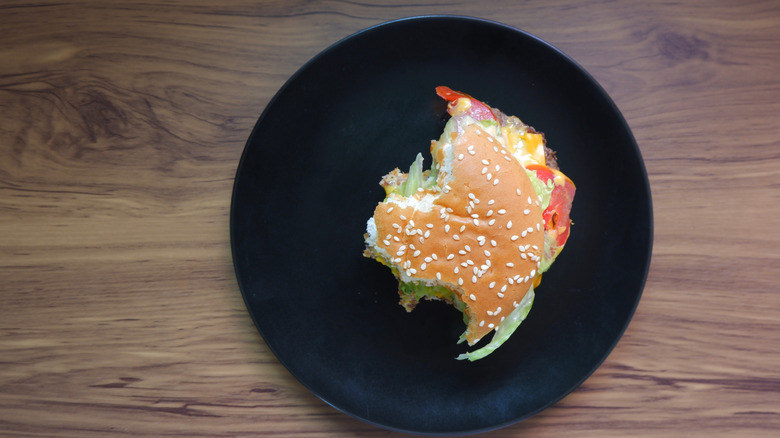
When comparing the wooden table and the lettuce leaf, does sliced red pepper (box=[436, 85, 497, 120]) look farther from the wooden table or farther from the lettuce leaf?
the lettuce leaf

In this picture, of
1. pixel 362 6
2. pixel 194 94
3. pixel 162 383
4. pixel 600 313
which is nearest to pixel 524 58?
pixel 362 6

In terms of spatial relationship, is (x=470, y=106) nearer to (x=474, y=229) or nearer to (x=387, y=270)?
(x=474, y=229)

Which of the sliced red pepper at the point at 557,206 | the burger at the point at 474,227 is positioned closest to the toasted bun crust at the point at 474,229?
the burger at the point at 474,227

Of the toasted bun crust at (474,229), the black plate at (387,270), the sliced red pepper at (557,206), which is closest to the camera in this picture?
the toasted bun crust at (474,229)

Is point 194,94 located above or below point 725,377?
above

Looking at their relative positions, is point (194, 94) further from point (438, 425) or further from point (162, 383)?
point (438, 425)

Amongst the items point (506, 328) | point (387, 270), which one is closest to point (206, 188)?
point (387, 270)

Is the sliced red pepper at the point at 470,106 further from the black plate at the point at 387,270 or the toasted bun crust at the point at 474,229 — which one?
the toasted bun crust at the point at 474,229
